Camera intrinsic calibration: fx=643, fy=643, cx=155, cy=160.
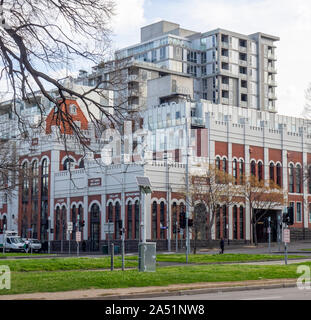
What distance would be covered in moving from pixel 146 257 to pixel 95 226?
151 ft

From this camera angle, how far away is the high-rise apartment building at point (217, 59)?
419 feet

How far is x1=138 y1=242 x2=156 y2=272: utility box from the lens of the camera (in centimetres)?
2653

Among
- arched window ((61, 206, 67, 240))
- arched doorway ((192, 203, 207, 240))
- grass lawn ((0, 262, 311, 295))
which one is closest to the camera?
grass lawn ((0, 262, 311, 295))

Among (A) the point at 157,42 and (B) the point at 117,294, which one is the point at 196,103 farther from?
(B) the point at 117,294

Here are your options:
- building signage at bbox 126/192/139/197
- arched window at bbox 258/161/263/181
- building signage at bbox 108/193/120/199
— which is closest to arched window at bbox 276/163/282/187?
arched window at bbox 258/161/263/181

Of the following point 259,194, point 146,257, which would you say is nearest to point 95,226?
point 259,194

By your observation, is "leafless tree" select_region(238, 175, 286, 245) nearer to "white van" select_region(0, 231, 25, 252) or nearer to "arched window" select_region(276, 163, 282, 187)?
"arched window" select_region(276, 163, 282, 187)

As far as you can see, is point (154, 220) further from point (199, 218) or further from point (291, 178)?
point (291, 178)

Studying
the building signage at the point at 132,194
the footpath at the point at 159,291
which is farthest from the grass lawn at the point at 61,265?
the building signage at the point at 132,194

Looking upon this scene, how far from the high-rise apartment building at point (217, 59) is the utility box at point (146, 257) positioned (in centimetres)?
10096

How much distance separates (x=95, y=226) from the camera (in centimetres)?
7212

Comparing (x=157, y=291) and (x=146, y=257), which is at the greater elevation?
(x=146, y=257)

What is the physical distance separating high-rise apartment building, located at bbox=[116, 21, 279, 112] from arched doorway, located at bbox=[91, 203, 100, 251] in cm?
5839

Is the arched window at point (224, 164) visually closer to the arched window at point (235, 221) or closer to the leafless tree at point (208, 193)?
the arched window at point (235, 221)
